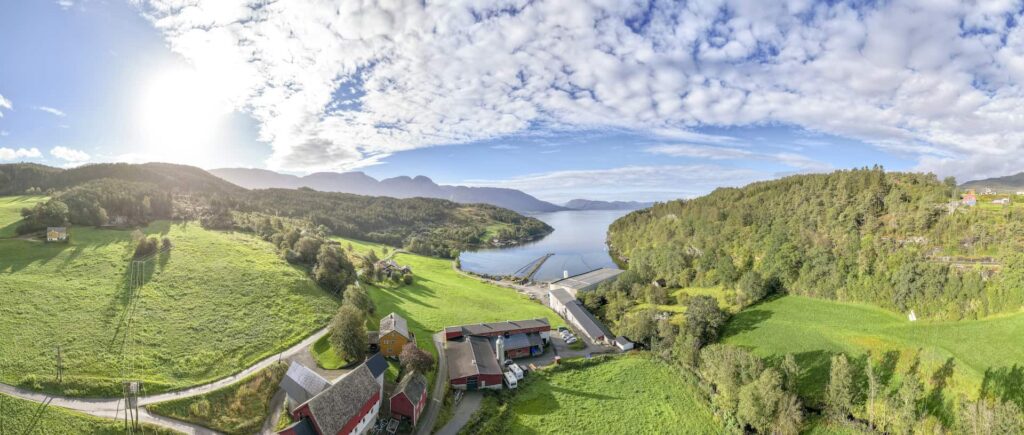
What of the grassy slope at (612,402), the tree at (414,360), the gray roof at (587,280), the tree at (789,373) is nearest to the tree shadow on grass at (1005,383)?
the tree at (789,373)

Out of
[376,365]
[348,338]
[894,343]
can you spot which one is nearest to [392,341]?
[348,338]

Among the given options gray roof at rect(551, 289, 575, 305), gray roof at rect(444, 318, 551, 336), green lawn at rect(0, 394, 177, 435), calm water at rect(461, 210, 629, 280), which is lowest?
calm water at rect(461, 210, 629, 280)

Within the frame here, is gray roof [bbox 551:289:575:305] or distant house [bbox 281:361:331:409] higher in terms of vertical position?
distant house [bbox 281:361:331:409]

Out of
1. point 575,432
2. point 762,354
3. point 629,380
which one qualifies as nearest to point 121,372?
point 575,432

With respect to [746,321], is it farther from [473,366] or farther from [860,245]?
[473,366]

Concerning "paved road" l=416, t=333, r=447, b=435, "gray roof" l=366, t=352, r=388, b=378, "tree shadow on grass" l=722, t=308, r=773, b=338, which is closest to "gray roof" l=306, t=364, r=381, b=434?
"gray roof" l=366, t=352, r=388, b=378

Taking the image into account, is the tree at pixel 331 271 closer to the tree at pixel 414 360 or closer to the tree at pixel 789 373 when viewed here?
the tree at pixel 414 360

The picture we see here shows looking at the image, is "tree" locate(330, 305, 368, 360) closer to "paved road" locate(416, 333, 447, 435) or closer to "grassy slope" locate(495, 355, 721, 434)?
"paved road" locate(416, 333, 447, 435)
